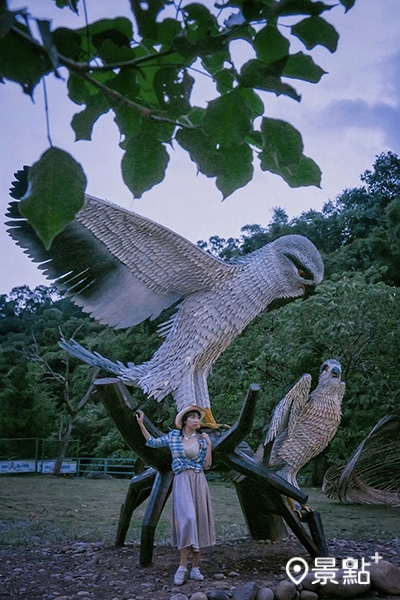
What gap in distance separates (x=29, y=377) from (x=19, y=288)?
7293 mm

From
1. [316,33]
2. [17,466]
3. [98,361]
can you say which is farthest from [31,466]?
[316,33]

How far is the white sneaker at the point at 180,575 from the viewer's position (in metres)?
3.82

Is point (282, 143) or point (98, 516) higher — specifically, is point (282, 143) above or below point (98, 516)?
above

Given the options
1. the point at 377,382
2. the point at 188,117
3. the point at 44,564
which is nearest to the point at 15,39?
the point at 188,117

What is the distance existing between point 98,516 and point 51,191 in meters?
7.76

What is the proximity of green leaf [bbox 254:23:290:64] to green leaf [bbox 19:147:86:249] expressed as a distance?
0.92 ft

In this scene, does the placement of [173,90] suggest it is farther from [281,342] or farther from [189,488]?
[281,342]

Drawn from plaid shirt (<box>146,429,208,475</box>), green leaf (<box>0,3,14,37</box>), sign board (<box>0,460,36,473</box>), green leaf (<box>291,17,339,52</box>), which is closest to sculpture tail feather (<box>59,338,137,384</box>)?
plaid shirt (<box>146,429,208,475</box>)

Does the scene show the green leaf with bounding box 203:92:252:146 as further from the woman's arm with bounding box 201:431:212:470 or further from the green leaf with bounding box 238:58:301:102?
the woman's arm with bounding box 201:431:212:470

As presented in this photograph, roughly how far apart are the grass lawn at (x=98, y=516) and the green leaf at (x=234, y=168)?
16.3 feet

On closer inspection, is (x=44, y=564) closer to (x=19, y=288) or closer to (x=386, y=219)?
(x=386, y=219)

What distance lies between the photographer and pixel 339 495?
9.19 meters

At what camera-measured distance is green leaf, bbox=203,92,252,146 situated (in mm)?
856

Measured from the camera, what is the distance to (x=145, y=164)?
930mm
